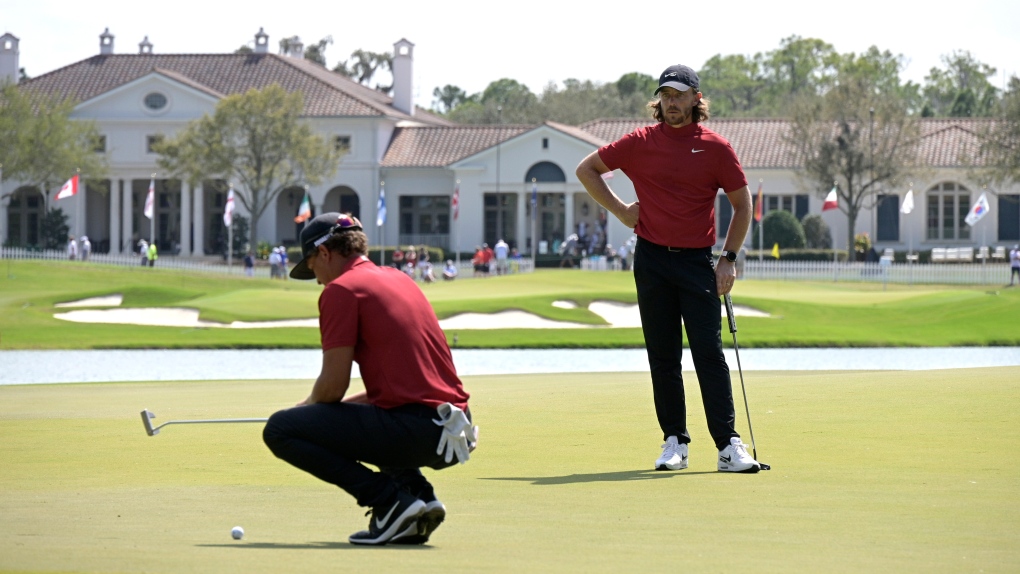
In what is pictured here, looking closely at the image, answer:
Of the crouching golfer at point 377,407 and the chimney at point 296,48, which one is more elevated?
the chimney at point 296,48

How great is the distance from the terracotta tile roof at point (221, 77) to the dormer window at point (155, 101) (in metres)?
1.32

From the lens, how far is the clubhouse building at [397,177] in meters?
72.8

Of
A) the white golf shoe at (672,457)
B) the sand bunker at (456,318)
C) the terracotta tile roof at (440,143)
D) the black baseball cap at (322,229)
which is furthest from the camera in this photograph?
the terracotta tile roof at (440,143)

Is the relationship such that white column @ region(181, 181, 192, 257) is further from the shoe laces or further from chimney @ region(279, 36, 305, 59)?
the shoe laces

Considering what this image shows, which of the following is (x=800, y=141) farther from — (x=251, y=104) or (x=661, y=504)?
(x=661, y=504)

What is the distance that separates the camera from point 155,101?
77688mm

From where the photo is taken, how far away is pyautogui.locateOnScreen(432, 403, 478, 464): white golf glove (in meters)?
6.37

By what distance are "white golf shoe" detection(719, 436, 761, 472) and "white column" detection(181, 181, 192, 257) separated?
72.7 m

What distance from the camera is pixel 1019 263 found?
166 feet

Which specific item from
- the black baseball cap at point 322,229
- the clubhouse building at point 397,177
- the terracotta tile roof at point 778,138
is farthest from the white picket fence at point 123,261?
the black baseball cap at point 322,229

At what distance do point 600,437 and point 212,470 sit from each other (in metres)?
2.70

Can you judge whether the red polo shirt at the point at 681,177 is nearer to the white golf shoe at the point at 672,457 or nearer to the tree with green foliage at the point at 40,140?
the white golf shoe at the point at 672,457

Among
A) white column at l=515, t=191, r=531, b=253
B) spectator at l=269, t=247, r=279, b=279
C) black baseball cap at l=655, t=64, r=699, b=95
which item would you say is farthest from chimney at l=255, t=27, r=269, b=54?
black baseball cap at l=655, t=64, r=699, b=95

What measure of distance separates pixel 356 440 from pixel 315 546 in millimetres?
526
